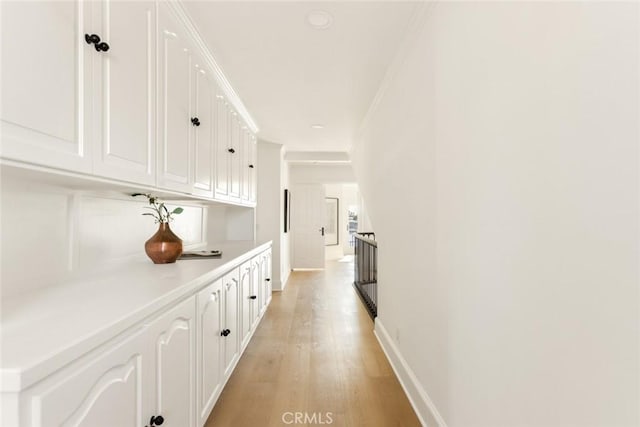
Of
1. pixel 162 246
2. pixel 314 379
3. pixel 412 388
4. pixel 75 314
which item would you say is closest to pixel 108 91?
pixel 75 314

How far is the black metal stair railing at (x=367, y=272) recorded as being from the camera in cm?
400

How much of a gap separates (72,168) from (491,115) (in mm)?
1496

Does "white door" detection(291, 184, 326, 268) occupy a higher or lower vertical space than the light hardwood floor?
higher

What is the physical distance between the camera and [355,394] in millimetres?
2205

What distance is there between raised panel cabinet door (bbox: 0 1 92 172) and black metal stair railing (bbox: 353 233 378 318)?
10.4 ft

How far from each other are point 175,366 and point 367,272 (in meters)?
3.62

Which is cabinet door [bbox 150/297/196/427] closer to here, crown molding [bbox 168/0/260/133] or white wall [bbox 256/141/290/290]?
crown molding [bbox 168/0/260/133]

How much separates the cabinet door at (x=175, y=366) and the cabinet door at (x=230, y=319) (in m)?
0.56

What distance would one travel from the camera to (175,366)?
137 cm

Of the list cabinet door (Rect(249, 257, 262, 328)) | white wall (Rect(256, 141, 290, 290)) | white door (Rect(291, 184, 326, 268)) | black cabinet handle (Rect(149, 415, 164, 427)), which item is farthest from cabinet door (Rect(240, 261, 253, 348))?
white door (Rect(291, 184, 326, 268))

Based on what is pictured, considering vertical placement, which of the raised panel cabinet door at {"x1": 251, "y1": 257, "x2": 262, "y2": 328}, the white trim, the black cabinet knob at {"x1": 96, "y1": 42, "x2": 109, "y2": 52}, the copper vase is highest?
the white trim

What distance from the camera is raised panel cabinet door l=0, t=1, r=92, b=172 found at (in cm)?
86

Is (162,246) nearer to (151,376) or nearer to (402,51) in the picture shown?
(151,376)

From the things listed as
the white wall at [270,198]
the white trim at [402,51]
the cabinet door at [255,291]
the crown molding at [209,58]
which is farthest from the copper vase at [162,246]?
the white wall at [270,198]
